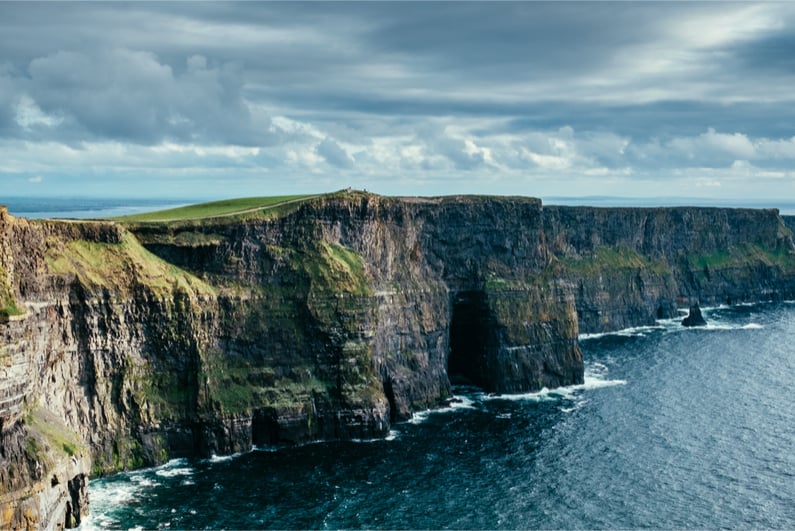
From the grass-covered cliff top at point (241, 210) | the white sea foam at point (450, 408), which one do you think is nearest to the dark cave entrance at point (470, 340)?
the white sea foam at point (450, 408)

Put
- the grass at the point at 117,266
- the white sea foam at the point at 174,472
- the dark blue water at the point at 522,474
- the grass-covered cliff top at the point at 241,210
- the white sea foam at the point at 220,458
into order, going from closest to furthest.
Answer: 1. the dark blue water at the point at 522,474
2. the white sea foam at the point at 174,472
3. the grass at the point at 117,266
4. the white sea foam at the point at 220,458
5. the grass-covered cliff top at the point at 241,210

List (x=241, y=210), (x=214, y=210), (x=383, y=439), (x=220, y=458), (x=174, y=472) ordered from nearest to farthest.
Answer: (x=174, y=472), (x=220, y=458), (x=383, y=439), (x=241, y=210), (x=214, y=210)

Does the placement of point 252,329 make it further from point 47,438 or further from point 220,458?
point 47,438

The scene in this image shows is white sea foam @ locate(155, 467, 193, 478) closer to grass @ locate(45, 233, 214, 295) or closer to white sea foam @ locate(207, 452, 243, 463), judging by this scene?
white sea foam @ locate(207, 452, 243, 463)

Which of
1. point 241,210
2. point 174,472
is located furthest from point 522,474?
point 241,210

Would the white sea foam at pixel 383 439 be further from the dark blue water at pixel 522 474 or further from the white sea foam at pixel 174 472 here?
the white sea foam at pixel 174 472

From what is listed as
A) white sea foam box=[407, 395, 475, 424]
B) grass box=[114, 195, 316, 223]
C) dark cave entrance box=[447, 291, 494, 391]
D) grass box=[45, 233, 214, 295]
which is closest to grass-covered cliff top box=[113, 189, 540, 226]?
grass box=[114, 195, 316, 223]
